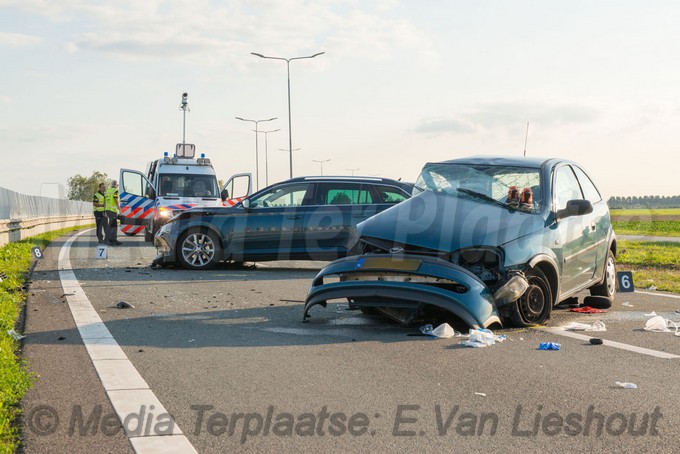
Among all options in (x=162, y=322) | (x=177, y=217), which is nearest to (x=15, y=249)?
(x=177, y=217)

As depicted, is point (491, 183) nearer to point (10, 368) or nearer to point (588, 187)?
point (588, 187)

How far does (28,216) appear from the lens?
32312 mm

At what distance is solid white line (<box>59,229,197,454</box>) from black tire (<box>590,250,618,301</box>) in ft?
18.2

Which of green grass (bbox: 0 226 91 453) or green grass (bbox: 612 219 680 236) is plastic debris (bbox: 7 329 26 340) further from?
green grass (bbox: 612 219 680 236)

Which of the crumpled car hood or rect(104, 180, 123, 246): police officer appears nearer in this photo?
the crumpled car hood

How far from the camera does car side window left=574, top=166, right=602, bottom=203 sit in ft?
34.0

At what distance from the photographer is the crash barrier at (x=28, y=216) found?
24.2 metres

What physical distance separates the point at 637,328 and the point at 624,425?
13.6 feet

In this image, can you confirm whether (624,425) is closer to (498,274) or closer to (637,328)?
(498,274)

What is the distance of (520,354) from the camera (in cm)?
697

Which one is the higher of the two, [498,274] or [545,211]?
[545,211]

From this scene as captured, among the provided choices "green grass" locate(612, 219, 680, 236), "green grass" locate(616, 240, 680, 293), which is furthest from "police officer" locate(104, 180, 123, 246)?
"green grass" locate(612, 219, 680, 236)

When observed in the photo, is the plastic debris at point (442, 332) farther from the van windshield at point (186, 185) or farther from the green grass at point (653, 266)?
the van windshield at point (186, 185)

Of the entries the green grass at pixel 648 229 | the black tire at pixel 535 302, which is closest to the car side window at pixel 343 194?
the black tire at pixel 535 302
